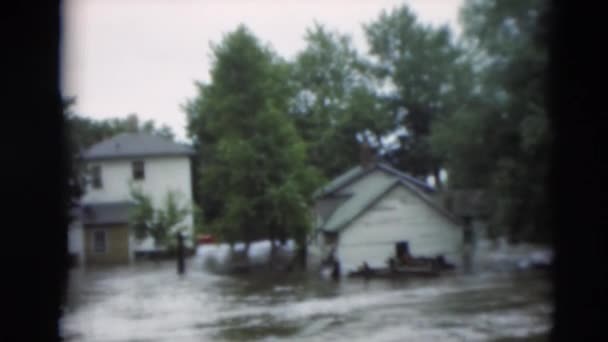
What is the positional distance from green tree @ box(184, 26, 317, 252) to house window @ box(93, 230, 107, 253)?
22.4ft

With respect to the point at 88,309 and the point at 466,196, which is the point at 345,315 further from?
the point at 466,196

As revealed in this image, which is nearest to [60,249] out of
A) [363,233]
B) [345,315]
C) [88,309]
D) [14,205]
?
[14,205]

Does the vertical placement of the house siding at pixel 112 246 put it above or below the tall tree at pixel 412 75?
below

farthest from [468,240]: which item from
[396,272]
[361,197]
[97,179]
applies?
[97,179]

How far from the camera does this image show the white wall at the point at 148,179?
34.4 metres

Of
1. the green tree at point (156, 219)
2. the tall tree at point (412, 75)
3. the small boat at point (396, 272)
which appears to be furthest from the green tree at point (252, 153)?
the tall tree at point (412, 75)

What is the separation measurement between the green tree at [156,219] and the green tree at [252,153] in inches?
138

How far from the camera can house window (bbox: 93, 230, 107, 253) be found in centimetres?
3262

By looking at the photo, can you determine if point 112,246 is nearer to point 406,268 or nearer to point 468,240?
point 406,268

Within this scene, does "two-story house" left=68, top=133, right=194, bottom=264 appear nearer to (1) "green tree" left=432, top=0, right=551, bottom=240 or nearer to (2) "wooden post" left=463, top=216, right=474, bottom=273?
(2) "wooden post" left=463, top=216, right=474, bottom=273

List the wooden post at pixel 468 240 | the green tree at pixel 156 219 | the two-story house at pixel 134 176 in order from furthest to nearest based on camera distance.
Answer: the two-story house at pixel 134 176 → the green tree at pixel 156 219 → the wooden post at pixel 468 240

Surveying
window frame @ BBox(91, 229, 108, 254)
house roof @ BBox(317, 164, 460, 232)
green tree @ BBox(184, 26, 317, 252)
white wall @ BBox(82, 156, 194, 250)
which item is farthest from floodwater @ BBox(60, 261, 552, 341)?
white wall @ BBox(82, 156, 194, 250)

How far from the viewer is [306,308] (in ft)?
53.3

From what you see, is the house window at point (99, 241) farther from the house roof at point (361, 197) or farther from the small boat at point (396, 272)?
the small boat at point (396, 272)
